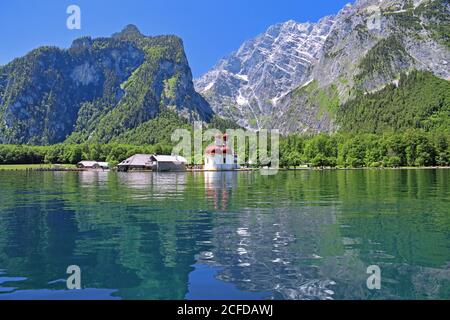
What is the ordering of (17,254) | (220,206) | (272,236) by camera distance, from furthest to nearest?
1. (220,206)
2. (272,236)
3. (17,254)

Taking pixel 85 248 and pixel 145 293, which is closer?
pixel 145 293

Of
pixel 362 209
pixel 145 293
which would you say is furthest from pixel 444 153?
pixel 145 293

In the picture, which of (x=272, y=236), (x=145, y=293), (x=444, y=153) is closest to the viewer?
(x=145, y=293)

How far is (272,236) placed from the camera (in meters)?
24.7
